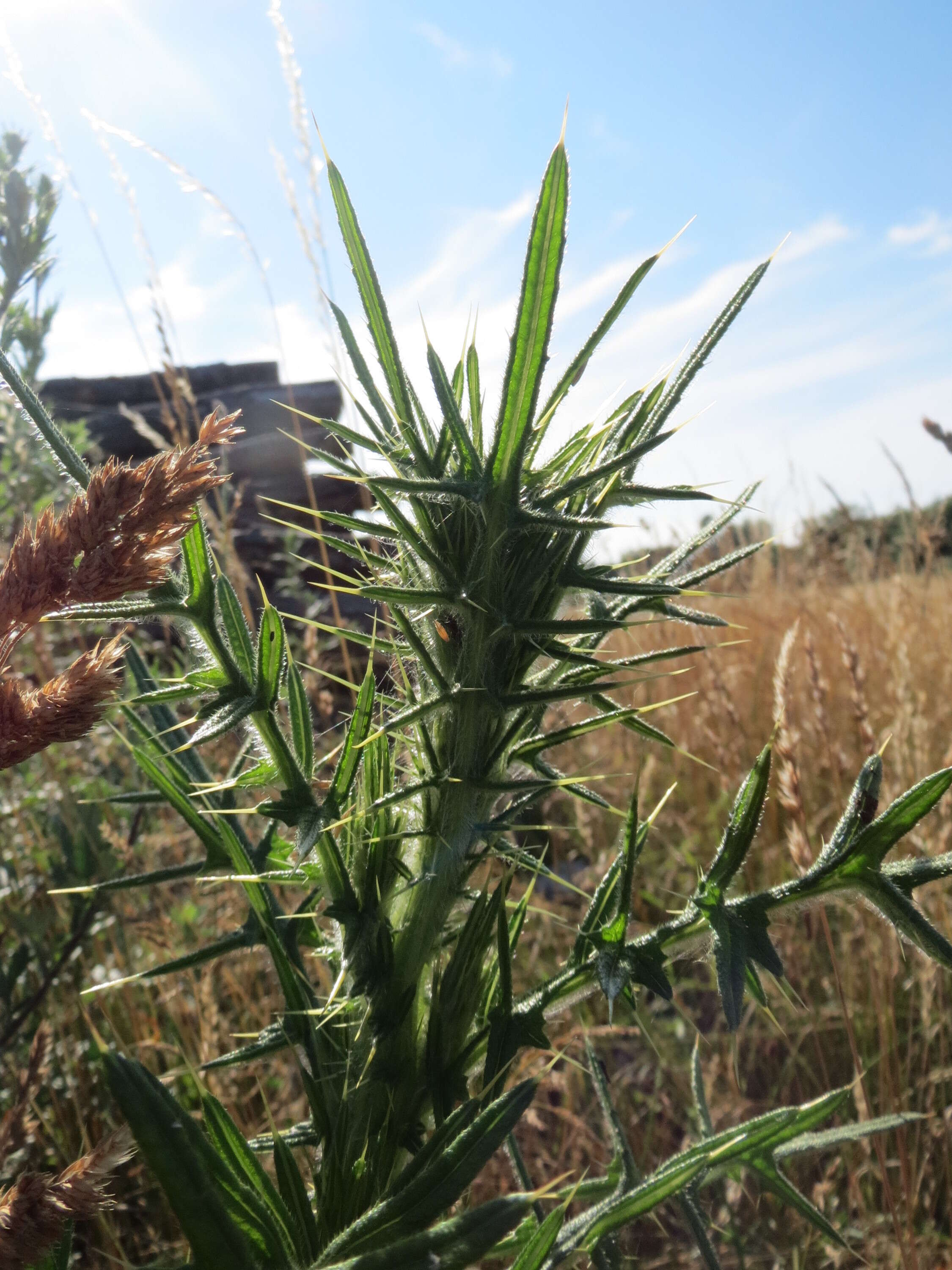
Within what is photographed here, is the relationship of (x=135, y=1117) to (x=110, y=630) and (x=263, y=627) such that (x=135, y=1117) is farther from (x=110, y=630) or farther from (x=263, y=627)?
(x=110, y=630)

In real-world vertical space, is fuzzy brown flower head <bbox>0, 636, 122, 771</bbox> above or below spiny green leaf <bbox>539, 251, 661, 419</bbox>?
below

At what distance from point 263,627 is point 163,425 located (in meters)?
4.86

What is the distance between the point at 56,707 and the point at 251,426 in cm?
483

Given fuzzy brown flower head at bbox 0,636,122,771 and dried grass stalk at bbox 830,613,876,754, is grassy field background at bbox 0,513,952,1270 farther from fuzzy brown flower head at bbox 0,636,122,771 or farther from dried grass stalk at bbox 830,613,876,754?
fuzzy brown flower head at bbox 0,636,122,771

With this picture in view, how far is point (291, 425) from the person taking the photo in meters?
4.50

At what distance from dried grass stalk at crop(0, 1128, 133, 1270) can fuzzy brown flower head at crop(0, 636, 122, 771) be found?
177 millimetres

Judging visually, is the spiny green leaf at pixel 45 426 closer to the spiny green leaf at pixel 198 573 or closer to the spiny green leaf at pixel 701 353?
the spiny green leaf at pixel 198 573

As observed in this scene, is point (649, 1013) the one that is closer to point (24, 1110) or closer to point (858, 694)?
point (858, 694)

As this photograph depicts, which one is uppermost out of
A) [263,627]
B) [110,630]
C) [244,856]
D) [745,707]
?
[110,630]

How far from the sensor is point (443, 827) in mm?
543

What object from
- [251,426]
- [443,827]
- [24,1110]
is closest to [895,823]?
[443,827]

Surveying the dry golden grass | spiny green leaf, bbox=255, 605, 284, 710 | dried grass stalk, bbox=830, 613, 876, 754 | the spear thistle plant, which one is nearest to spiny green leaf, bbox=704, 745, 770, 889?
the spear thistle plant

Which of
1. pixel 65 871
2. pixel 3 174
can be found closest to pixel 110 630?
pixel 65 871

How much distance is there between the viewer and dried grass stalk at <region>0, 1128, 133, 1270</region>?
35 cm
